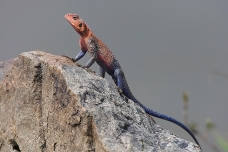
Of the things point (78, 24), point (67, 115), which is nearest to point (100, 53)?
point (78, 24)

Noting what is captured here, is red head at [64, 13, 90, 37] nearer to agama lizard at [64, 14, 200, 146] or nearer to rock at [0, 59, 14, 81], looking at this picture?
agama lizard at [64, 14, 200, 146]

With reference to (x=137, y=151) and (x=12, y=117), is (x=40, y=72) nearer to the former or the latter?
(x=12, y=117)

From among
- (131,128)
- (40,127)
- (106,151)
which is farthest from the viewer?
(40,127)

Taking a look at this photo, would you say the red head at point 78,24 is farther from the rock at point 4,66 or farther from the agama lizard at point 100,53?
the rock at point 4,66

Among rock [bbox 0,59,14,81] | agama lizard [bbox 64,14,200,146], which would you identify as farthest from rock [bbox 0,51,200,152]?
rock [bbox 0,59,14,81]

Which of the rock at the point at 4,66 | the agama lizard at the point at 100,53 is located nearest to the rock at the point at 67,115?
the agama lizard at the point at 100,53

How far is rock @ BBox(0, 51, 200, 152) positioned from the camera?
2.04 m

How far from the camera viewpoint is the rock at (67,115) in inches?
80.2

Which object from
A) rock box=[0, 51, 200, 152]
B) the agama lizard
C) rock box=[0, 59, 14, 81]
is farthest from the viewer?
rock box=[0, 59, 14, 81]

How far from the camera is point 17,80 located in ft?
8.74

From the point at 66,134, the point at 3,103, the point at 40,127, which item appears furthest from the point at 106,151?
the point at 3,103

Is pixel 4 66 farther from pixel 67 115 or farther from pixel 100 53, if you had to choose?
pixel 67 115

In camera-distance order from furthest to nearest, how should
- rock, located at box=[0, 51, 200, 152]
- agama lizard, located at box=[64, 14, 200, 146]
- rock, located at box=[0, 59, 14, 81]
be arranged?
rock, located at box=[0, 59, 14, 81], agama lizard, located at box=[64, 14, 200, 146], rock, located at box=[0, 51, 200, 152]

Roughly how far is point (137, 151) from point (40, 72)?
0.87 meters
